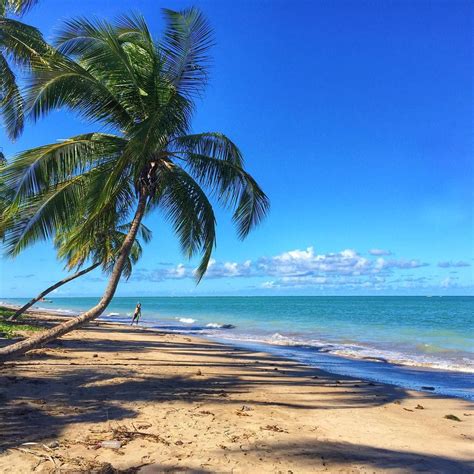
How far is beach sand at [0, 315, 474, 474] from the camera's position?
176 inches

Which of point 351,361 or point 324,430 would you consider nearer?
point 324,430

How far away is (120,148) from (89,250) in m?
3.74

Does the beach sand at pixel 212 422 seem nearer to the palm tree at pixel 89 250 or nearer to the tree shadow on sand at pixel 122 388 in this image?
the tree shadow on sand at pixel 122 388

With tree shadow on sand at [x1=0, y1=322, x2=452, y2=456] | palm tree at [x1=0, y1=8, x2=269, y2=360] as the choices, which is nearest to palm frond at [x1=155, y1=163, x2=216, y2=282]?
palm tree at [x1=0, y1=8, x2=269, y2=360]

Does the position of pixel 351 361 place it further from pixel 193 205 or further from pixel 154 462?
pixel 154 462

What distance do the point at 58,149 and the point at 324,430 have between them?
612cm

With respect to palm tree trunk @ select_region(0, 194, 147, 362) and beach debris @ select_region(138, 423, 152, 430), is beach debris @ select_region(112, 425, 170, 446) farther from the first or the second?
palm tree trunk @ select_region(0, 194, 147, 362)

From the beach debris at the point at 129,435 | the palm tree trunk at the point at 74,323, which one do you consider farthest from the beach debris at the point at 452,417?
the palm tree trunk at the point at 74,323

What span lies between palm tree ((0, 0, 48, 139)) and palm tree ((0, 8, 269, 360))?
909 mm

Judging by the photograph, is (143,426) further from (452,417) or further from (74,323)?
(452,417)

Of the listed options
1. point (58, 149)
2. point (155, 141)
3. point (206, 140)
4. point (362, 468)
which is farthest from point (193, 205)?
point (362, 468)

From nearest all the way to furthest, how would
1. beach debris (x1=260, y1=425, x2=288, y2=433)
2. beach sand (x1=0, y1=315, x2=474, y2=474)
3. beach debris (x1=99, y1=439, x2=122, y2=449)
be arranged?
beach sand (x1=0, y1=315, x2=474, y2=474) < beach debris (x1=99, y1=439, x2=122, y2=449) < beach debris (x1=260, y1=425, x2=288, y2=433)

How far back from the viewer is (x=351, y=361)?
1534 centimetres

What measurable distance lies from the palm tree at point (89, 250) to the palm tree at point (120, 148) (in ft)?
1.89
